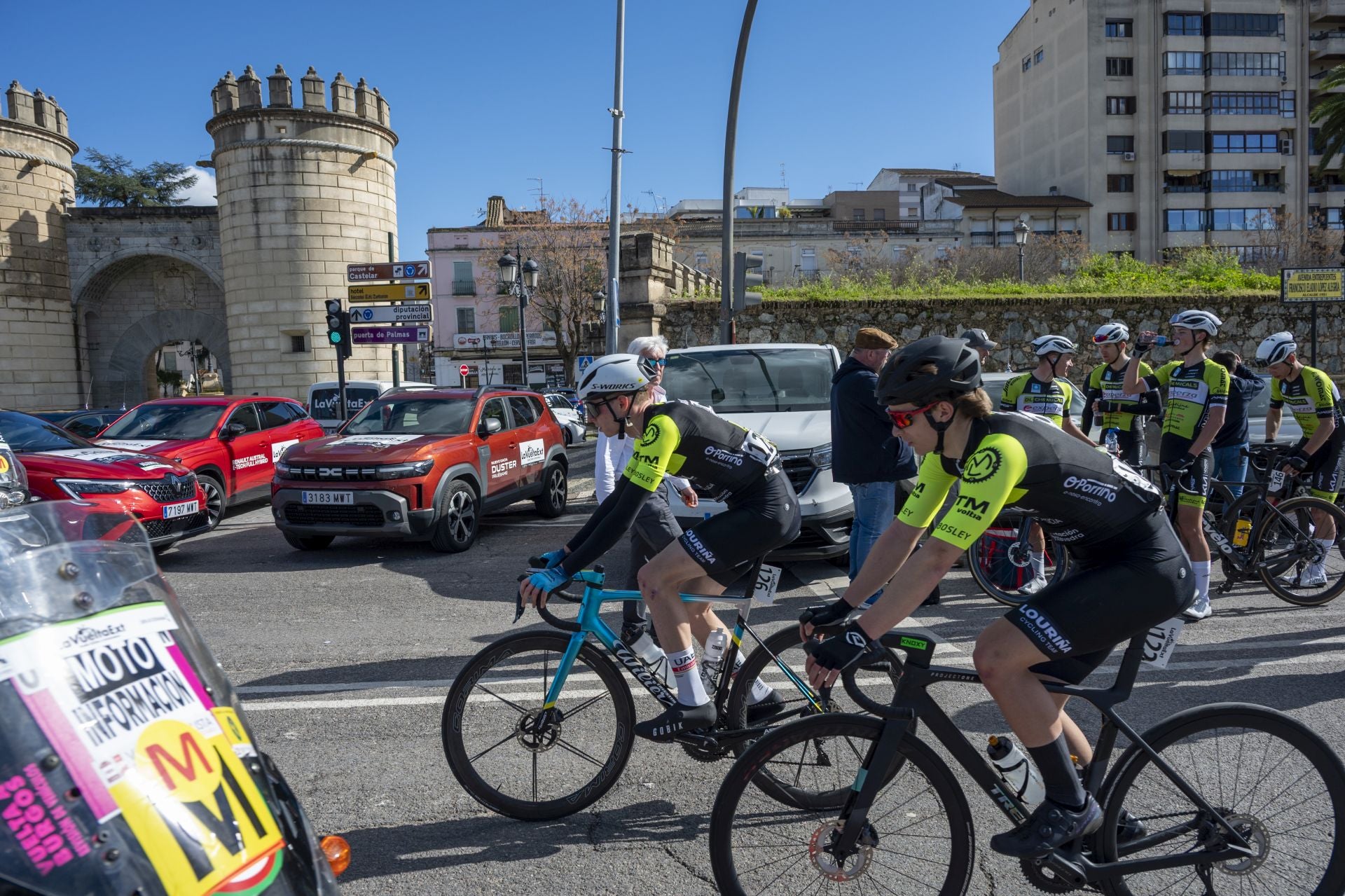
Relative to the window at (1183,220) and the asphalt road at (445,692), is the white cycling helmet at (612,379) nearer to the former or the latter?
the asphalt road at (445,692)

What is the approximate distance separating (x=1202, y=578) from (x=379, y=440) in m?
7.53

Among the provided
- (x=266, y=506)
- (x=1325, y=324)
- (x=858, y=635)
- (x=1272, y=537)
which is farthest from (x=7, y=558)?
(x=1325, y=324)

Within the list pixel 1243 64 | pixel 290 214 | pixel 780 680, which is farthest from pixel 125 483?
pixel 1243 64

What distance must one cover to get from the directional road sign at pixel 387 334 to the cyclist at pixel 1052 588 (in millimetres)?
18620

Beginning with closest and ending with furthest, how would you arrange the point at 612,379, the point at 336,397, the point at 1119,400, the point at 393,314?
the point at 612,379 → the point at 1119,400 → the point at 393,314 → the point at 336,397

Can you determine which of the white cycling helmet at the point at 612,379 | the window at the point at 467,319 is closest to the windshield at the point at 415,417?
the white cycling helmet at the point at 612,379

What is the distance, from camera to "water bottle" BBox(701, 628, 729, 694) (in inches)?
149

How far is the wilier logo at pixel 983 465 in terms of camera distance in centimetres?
256

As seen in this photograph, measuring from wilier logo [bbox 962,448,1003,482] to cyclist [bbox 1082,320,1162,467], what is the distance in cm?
599

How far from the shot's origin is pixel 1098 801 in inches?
107

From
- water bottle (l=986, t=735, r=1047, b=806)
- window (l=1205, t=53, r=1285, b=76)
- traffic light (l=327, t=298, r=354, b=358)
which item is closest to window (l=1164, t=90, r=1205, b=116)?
window (l=1205, t=53, r=1285, b=76)

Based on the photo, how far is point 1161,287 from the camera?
63.9 ft

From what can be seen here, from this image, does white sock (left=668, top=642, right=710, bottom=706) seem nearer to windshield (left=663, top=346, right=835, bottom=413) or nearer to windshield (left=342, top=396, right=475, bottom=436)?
windshield (left=663, top=346, right=835, bottom=413)

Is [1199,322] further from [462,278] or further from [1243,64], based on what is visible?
[1243,64]
